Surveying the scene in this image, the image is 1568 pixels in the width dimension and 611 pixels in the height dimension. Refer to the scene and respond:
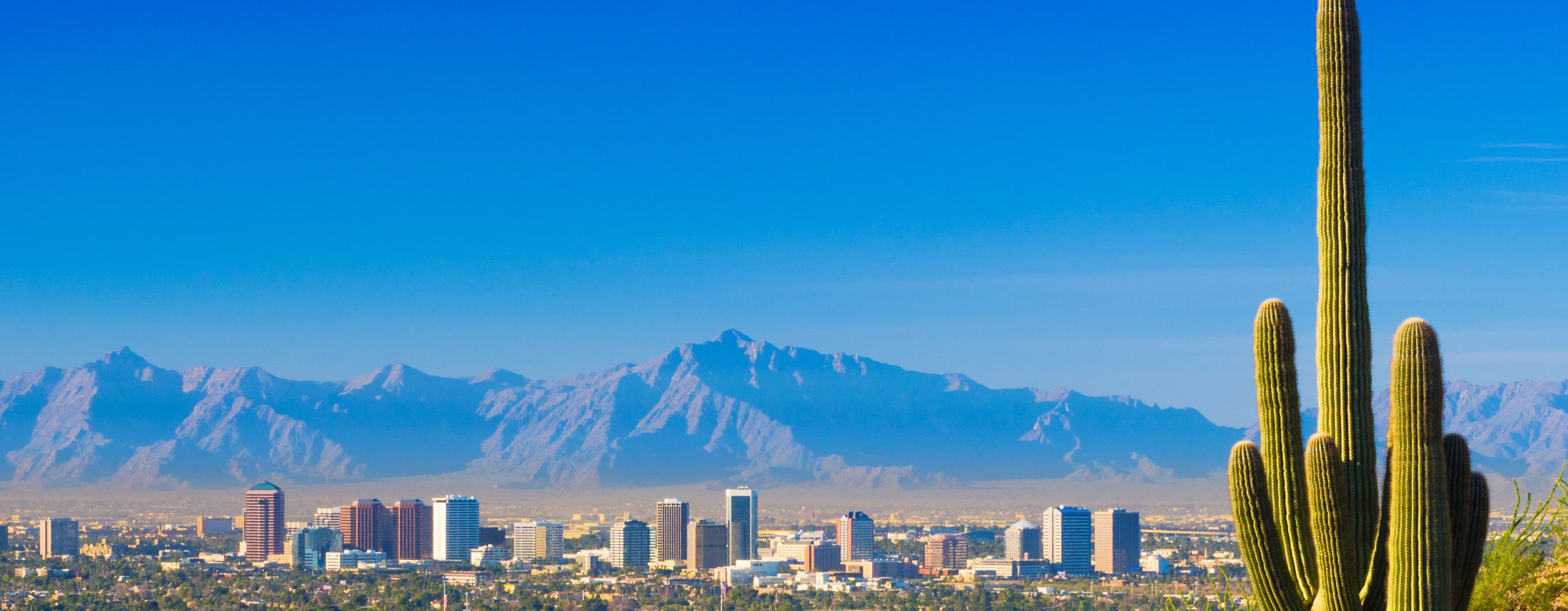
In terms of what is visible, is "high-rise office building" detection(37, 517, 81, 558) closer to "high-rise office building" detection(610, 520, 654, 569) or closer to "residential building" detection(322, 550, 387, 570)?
"residential building" detection(322, 550, 387, 570)

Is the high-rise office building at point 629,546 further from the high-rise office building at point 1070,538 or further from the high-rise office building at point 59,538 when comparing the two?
the high-rise office building at point 59,538

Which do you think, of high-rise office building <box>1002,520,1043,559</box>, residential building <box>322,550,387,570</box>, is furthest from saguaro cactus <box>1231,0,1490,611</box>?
residential building <box>322,550,387,570</box>

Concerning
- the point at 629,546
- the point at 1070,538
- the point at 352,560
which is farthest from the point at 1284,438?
the point at 629,546

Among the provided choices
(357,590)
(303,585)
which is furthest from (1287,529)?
(303,585)

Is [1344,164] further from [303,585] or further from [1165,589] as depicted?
[303,585]

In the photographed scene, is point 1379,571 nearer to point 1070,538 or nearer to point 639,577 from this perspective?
point 639,577

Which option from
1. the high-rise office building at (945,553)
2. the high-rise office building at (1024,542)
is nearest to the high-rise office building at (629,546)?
the high-rise office building at (945,553)
